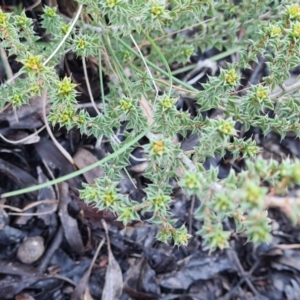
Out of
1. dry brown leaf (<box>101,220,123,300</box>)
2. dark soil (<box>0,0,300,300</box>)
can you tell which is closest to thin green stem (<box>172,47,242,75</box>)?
dark soil (<box>0,0,300,300</box>)

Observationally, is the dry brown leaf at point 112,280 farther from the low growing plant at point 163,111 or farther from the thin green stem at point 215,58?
the thin green stem at point 215,58

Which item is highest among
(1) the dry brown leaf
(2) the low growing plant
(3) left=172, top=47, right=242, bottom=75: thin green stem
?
(2) the low growing plant

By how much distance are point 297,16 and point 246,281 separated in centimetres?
117

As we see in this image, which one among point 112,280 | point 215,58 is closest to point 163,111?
point 112,280

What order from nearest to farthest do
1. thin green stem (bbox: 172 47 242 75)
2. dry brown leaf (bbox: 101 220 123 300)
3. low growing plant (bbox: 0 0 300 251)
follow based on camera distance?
1. low growing plant (bbox: 0 0 300 251)
2. dry brown leaf (bbox: 101 220 123 300)
3. thin green stem (bbox: 172 47 242 75)

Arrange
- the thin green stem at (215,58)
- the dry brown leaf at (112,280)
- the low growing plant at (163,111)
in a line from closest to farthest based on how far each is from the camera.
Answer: the low growing plant at (163,111), the dry brown leaf at (112,280), the thin green stem at (215,58)

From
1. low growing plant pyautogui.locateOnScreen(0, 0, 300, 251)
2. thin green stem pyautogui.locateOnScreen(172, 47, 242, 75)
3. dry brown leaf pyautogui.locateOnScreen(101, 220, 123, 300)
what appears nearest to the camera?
low growing plant pyautogui.locateOnScreen(0, 0, 300, 251)

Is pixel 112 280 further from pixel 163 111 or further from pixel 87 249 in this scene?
pixel 163 111

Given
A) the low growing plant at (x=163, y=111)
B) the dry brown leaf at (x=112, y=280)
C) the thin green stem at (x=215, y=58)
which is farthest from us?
the thin green stem at (x=215, y=58)

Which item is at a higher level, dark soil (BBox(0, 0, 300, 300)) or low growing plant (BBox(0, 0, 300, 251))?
low growing plant (BBox(0, 0, 300, 251))

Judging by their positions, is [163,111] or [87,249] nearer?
[163,111]

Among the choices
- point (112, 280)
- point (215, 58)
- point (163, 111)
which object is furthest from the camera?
point (215, 58)

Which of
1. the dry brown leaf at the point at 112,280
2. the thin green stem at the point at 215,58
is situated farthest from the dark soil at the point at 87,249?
the thin green stem at the point at 215,58

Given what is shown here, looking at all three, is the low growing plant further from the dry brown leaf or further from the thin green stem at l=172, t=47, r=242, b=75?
the dry brown leaf
